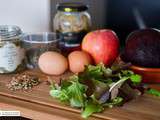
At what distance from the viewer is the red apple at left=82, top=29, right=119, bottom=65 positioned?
0.76 metres

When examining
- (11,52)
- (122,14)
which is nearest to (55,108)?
(11,52)

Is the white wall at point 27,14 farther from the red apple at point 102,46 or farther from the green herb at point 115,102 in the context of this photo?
the green herb at point 115,102

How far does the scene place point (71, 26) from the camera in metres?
0.81

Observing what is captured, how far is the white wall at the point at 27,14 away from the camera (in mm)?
955

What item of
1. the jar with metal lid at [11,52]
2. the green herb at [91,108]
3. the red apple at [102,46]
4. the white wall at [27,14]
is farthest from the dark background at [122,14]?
the green herb at [91,108]

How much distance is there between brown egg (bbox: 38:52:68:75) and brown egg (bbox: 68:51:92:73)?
15mm

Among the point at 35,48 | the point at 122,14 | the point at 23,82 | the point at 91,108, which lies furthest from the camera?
the point at 122,14

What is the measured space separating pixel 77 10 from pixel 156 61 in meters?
0.25

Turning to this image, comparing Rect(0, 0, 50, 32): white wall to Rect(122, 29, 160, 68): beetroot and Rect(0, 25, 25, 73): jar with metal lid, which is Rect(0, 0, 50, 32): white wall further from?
Rect(122, 29, 160, 68): beetroot

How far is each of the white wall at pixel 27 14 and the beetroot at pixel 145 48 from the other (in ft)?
1.15

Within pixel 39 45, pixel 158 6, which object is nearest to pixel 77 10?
pixel 39 45

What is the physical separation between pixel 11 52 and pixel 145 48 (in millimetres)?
320

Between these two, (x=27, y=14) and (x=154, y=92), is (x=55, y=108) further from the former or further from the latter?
(x=27, y=14)

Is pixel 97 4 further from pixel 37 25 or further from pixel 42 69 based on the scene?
pixel 42 69
